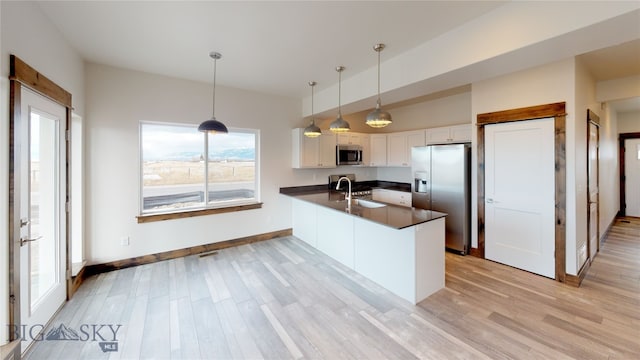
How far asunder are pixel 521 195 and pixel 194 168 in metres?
4.88

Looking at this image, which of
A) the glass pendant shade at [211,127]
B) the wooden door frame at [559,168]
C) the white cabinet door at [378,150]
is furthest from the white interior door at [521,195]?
the glass pendant shade at [211,127]

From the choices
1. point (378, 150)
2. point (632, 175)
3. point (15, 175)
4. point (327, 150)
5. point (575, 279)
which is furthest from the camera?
point (632, 175)

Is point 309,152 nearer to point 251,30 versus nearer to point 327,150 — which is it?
point 327,150

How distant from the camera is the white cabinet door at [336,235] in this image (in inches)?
134

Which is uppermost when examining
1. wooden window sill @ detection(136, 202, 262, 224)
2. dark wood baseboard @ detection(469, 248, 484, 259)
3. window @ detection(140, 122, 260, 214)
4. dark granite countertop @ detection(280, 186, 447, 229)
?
window @ detection(140, 122, 260, 214)

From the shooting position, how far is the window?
376 centimetres

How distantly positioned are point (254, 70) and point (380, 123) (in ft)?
6.76

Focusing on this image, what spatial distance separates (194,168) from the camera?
408 centimetres

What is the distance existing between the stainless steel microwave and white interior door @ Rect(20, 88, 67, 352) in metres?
4.10

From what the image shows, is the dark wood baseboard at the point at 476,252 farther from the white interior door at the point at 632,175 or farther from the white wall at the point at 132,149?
the white interior door at the point at 632,175

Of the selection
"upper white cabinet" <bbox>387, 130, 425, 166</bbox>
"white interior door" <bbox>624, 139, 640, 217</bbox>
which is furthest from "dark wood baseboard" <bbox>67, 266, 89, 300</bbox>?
"white interior door" <bbox>624, 139, 640, 217</bbox>

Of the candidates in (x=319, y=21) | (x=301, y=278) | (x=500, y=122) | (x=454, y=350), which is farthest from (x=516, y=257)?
(x=319, y=21)

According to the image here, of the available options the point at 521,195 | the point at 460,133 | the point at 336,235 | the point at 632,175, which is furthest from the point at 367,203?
the point at 632,175

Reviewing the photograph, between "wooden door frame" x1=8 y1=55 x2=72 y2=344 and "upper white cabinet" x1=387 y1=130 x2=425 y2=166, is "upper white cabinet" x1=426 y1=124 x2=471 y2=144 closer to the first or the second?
"upper white cabinet" x1=387 y1=130 x2=425 y2=166
